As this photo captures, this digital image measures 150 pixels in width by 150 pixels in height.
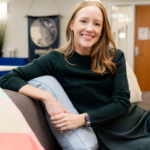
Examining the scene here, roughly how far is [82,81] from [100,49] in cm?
26

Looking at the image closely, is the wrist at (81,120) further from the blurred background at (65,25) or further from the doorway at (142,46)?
the doorway at (142,46)

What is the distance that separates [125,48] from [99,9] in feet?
13.3

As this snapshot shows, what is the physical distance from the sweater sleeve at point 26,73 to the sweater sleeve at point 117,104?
370mm

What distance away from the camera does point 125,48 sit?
5.00 meters

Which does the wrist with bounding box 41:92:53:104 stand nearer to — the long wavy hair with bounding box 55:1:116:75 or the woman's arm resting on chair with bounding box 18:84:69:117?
the woman's arm resting on chair with bounding box 18:84:69:117

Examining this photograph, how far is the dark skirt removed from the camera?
95 cm

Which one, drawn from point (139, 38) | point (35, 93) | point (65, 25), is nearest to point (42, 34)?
point (65, 25)

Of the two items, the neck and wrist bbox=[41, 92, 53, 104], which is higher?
the neck

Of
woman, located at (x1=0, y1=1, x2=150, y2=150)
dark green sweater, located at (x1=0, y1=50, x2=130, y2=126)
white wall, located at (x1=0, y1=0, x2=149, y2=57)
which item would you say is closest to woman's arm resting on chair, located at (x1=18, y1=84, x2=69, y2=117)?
woman, located at (x1=0, y1=1, x2=150, y2=150)

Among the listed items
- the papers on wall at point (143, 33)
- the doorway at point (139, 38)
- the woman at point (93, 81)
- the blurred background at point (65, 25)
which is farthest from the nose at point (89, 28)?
the papers on wall at point (143, 33)

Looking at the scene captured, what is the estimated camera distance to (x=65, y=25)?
5.17 m

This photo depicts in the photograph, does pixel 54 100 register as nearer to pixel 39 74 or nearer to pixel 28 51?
pixel 39 74

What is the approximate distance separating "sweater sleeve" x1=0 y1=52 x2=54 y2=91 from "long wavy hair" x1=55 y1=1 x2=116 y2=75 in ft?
0.39

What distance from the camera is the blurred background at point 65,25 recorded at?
15.8 ft
